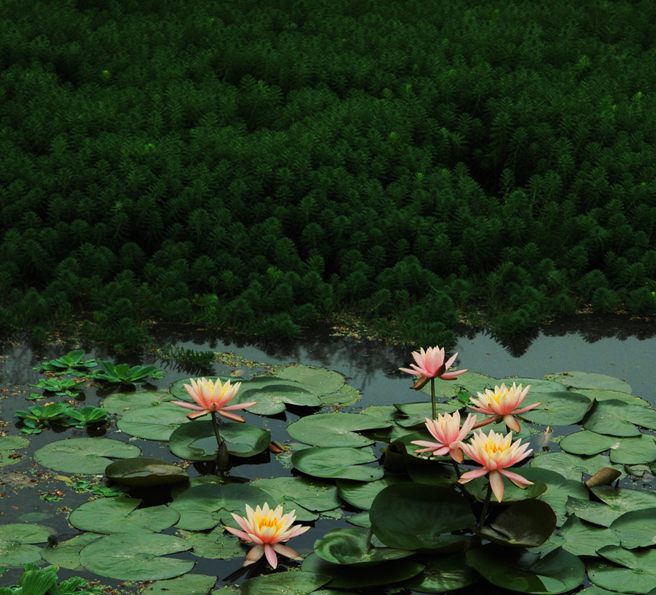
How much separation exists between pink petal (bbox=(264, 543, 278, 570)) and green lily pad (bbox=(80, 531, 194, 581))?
304 mm

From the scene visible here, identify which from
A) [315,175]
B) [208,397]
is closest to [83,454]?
[208,397]

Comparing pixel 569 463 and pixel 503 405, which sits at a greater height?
pixel 503 405

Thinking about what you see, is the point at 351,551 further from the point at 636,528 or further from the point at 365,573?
the point at 636,528

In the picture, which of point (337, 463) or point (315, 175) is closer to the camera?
point (337, 463)

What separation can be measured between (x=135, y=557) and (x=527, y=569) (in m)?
1.36

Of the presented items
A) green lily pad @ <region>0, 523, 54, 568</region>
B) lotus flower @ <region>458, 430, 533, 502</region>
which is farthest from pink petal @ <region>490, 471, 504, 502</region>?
green lily pad @ <region>0, 523, 54, 568</region>

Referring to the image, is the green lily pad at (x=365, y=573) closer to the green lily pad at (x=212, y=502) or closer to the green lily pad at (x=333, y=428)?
the green lily pad at (x=212, y=502)

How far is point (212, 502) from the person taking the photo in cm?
438

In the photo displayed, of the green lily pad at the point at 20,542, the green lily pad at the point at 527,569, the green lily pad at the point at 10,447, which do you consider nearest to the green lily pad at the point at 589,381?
the green lily pad at the point at 527,569

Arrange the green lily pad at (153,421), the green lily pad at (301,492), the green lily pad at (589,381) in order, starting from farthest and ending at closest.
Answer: the green lily pad at (589,381), the green lily pad at (153,421), the green lily pad at (301,492)

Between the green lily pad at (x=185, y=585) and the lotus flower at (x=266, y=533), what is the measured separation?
150 millimetres

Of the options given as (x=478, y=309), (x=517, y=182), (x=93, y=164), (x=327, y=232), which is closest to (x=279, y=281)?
(x=327, y=232)

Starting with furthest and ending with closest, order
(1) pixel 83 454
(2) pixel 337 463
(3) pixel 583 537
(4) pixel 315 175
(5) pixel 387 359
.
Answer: (4) pixel 315 175
(5) pixel 387 359
(1) pixel 83 454
(2) pixel 337 463
(3) pixel 583 537

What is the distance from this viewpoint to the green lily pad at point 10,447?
4.79 meters
